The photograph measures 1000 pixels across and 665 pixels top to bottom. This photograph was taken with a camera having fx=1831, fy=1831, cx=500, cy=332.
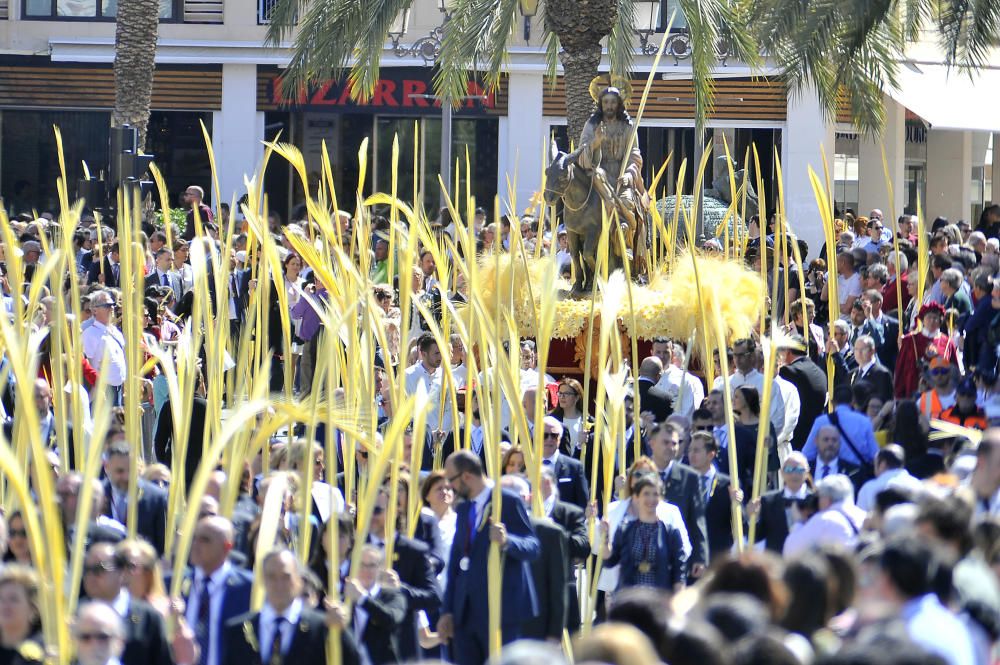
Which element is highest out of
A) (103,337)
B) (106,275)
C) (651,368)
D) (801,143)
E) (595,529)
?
(801,143)

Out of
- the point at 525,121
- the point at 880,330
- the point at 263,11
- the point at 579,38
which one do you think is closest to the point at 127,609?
the point at 880,330

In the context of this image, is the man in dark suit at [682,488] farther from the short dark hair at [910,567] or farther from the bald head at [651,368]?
the short dark hair at [910,567]

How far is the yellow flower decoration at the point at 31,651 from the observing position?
19.1 feet

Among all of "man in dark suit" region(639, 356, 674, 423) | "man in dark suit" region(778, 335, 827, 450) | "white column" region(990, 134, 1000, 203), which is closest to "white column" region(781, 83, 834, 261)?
"white column" region(990, 134, 1000, 203)

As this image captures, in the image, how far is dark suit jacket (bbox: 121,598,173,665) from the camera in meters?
6.05

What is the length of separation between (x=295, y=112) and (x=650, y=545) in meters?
23.4

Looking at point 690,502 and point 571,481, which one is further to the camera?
point 571,481

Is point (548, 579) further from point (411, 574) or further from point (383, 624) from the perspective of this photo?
point (383, 624)

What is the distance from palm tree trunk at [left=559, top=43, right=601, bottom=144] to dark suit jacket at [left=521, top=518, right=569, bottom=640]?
490 inches

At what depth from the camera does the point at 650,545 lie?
8.02 m

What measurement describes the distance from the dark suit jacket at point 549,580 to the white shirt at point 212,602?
4.91 ft

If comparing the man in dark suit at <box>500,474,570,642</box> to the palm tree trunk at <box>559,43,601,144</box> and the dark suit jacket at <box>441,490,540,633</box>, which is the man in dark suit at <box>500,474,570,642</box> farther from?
the palm tree trunk at <box>559,43,601,144</box>

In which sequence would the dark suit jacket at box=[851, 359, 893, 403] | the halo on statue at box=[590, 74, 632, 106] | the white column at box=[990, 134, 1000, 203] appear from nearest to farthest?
1. the dark suit jacket at box=[851, 359, 893, 403]
2. the halo on statue at box=[590, 74, 632, 106]
3. the white column at box=[990, 134, 1000, 203]

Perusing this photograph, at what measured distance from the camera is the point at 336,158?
31.0 m
